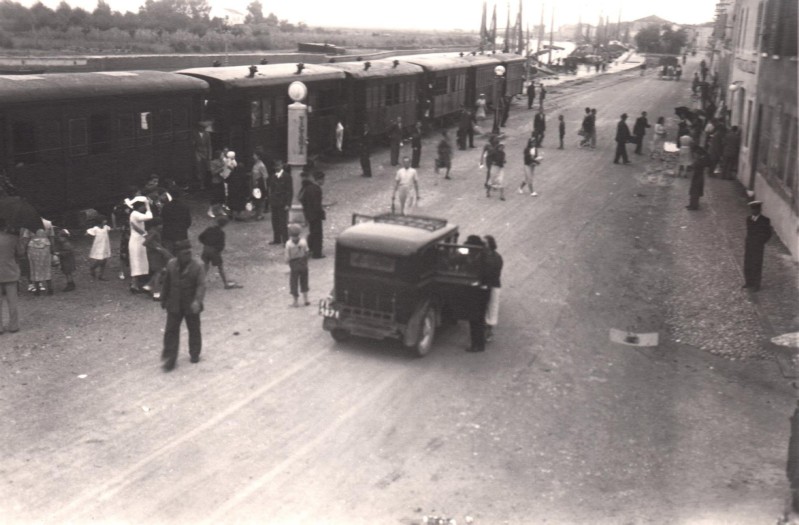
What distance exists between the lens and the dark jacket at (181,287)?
10672 millimetres

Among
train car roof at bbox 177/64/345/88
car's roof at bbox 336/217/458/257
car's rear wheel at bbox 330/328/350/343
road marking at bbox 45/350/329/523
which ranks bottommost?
road marking at bbox 45/350/329/523

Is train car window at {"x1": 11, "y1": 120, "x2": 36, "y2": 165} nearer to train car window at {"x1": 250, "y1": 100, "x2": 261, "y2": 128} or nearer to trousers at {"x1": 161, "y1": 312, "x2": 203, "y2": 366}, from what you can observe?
trousers at {"x1": 161, "y1": 312, "x2": 203, "y2": 366}

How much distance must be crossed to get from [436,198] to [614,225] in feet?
15.8

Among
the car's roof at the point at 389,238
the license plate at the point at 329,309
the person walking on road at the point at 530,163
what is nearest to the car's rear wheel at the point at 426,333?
the car's roof at the point at 389,238

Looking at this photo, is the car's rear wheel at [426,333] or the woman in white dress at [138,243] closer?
the car's rear wheel at [426,333]

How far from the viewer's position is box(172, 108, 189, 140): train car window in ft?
66.0

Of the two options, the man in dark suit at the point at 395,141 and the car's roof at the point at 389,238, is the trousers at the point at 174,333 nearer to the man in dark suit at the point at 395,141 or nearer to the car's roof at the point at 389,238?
the car's roof at the point at 389,238

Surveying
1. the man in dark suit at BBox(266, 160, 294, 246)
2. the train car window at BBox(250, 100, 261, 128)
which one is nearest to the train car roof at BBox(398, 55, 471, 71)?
the train car window at BBox(250, 100, 261, 128)

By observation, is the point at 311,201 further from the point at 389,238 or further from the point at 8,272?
the point at 8,272

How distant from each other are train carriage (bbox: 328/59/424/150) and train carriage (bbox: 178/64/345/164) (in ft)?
6.82

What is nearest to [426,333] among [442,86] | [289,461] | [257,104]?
[289,461]

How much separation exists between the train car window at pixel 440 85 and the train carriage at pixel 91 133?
17.1 metres

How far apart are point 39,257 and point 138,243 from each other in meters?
1.54

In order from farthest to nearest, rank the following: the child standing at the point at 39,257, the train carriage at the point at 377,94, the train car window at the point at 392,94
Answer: the train car window at the point at 392,94
the train carriage at the point at 377,94
the child standing at the point at 39,257
